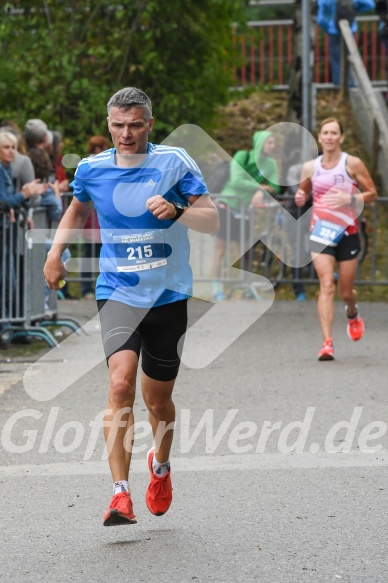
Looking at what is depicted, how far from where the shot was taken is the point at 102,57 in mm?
19016

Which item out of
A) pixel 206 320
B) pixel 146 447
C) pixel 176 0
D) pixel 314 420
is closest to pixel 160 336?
pixel 146 447

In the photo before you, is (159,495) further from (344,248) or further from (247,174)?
(247,174)

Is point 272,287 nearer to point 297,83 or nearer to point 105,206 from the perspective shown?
point 297,83

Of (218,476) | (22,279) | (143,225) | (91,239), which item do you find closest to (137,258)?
(143,225)

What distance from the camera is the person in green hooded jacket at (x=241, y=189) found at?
16953 millimetres

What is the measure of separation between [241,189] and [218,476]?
10.1 metres

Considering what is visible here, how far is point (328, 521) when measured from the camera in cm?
626

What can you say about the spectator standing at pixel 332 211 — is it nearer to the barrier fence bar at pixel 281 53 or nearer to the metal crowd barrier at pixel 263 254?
the metal crowd barrier at pixel 263 254

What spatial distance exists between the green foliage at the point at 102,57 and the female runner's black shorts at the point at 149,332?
12.4m

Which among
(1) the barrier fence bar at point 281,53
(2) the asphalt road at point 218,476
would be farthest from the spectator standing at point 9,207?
(1) the barrier fence bar at point 281,53

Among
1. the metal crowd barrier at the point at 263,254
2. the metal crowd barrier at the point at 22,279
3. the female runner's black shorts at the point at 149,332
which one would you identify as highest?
the female runner's black shorts at the point at 149,332

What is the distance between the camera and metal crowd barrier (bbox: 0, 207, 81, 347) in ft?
39.2

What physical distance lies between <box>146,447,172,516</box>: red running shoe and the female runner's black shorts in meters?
0.45

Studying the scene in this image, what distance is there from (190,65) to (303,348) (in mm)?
7755
